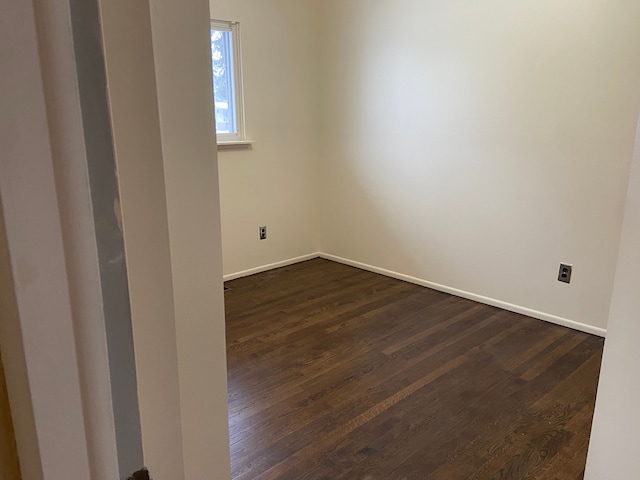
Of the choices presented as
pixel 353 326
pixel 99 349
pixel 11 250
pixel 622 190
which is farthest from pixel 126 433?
pixel 622 190

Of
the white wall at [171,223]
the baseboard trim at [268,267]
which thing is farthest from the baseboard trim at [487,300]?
the white wall at [171,223]

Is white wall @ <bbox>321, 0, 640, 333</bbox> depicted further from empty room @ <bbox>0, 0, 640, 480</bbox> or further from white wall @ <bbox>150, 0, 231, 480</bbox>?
white wall @ <bbox>150, 0, 231, 480</bbox>

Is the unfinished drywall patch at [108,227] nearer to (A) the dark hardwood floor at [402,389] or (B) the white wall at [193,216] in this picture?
(B) the white wall at [193,216]

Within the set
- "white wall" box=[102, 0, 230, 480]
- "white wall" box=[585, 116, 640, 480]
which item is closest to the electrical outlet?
"white wall" box=[585, 116, 640, 480]

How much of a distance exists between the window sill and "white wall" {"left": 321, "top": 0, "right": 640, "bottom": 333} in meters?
0.78

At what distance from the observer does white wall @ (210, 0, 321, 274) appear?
12.0 feet

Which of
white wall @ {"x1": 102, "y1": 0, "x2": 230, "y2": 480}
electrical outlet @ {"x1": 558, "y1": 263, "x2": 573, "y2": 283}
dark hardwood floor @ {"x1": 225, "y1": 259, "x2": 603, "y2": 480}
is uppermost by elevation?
white wall @ {"x1": 102, "y1": 0, "x2": 230, "y2": 480}

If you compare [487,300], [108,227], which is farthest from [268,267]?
[108,227]

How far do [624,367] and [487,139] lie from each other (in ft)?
6.69

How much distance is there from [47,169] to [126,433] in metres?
0.28

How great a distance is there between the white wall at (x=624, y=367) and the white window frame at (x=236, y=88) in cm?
274

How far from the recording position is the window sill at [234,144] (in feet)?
11.7

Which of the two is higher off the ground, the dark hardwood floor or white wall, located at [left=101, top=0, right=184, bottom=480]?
white wall, located at [left=101, top=0, right=184, bottom=480]

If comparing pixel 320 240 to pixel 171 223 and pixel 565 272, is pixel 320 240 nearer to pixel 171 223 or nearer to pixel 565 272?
pixel 565 272
